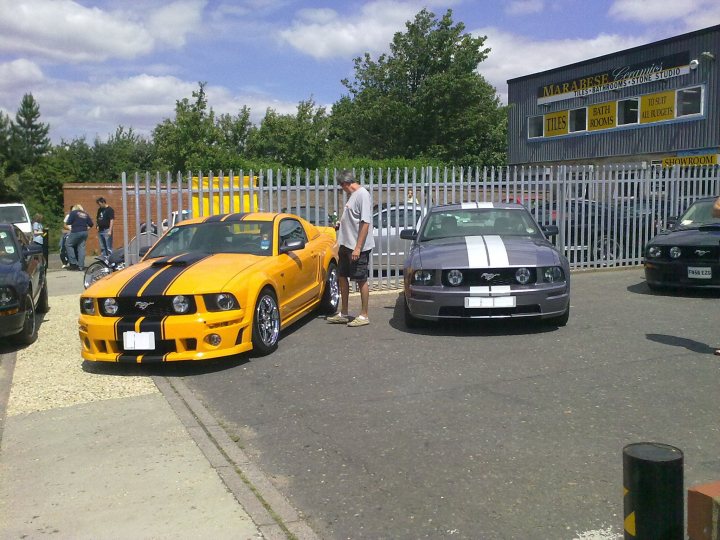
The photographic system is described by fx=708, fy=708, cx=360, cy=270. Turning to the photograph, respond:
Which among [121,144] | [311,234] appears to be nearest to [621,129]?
[311,234]

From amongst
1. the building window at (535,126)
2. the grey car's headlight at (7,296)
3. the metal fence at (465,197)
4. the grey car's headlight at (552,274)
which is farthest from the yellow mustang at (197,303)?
the building window at (535,126)

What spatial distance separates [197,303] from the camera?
21.0 feet

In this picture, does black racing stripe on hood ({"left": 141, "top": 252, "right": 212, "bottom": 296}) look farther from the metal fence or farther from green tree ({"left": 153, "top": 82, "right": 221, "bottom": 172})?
green tree ({"left": 153, "top": 82, "right": 221, "bottom": 172})

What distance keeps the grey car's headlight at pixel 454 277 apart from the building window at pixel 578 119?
25.5 m

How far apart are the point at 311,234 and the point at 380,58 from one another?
33.0 metres

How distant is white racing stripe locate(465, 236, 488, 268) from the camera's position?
7.49m

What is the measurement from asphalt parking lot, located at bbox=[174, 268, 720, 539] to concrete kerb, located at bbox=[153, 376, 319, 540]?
0.10 metres

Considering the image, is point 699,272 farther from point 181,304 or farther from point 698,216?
point 181,304

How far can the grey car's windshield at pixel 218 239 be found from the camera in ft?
25.5

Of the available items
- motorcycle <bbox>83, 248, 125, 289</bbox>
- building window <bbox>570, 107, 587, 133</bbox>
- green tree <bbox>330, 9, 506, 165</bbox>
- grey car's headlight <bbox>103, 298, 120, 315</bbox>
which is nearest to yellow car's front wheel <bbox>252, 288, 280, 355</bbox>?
grey car's headlight <bbox>103, 298, 120, 315</bbox>

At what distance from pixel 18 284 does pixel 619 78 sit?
86.6 ft

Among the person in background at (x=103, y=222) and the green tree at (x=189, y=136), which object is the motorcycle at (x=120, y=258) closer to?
the person in background at (x=103, y=222)

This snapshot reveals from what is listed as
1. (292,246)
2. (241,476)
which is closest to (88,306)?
(292,246)

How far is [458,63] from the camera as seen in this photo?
37688 mm
